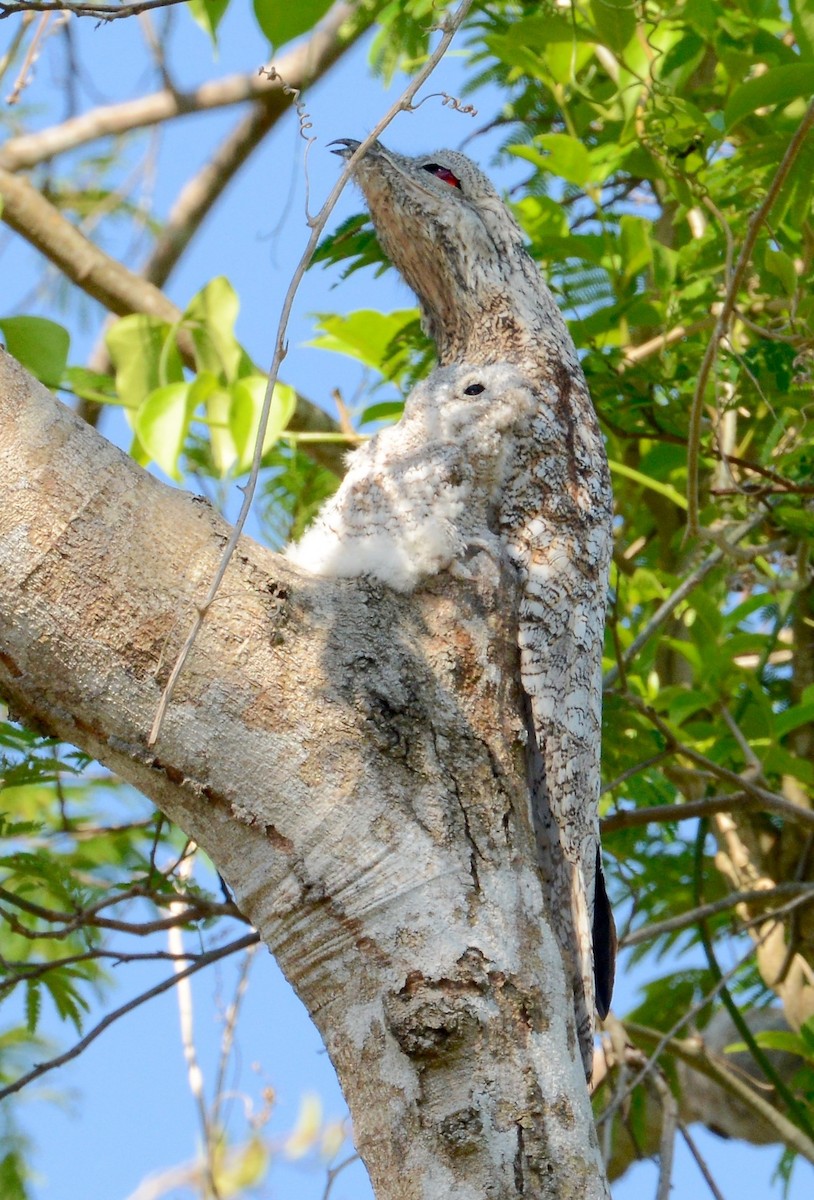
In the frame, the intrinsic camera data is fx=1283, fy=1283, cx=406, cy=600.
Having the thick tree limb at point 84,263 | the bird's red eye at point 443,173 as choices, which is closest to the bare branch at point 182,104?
the thick tree limb at point 84,263

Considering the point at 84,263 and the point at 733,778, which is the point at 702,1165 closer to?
the point at 733,778

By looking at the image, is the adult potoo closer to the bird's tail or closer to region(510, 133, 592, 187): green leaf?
the bird's tail

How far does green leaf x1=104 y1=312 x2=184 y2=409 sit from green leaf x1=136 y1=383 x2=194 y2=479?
0.88 ft

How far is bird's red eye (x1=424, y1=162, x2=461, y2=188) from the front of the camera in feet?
9.54

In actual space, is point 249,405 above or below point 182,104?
below

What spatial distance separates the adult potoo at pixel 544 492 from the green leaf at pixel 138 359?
56 cm

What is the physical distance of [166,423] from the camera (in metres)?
2.62

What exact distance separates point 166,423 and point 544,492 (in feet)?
2.89

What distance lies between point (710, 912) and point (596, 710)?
2.95 feet

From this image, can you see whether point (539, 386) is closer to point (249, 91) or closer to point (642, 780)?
point (642, 780)

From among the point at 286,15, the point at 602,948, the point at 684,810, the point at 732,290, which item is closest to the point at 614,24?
the point at 732,290

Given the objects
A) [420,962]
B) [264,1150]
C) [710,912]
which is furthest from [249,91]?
[264,1150]

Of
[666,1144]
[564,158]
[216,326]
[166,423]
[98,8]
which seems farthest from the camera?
[216,326]

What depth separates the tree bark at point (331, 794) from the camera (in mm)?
1385
